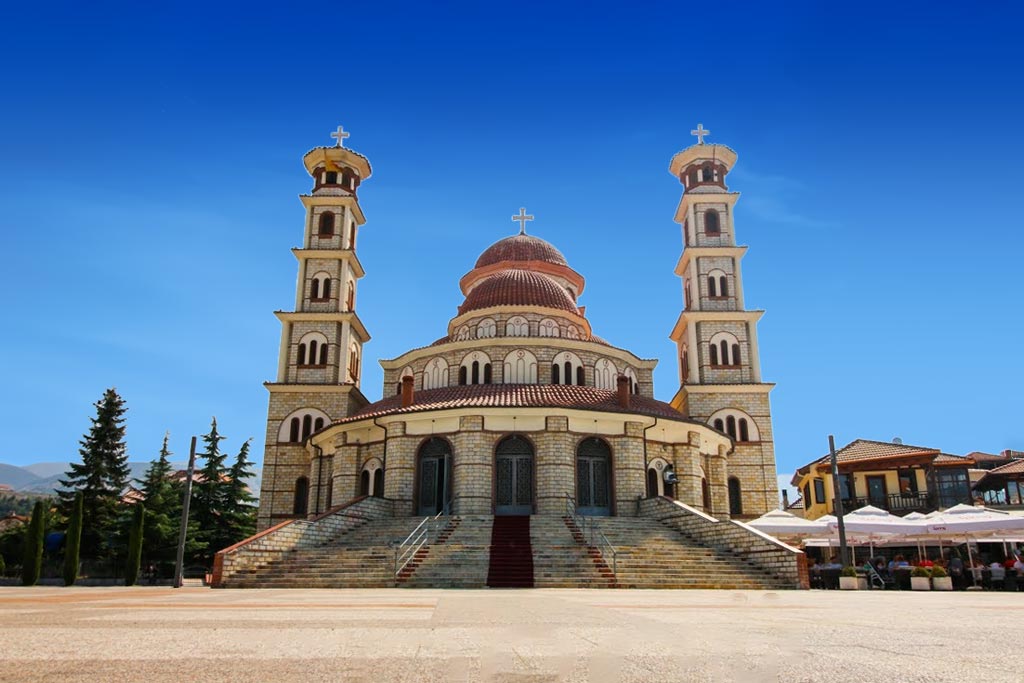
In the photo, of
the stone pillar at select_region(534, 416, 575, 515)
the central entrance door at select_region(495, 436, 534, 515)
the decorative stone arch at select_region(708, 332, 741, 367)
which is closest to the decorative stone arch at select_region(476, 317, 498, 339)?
the central entrance door at select_region(495, 436, 534, 515)

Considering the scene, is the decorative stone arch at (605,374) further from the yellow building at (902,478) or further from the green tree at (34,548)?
the green tree at (34,548)

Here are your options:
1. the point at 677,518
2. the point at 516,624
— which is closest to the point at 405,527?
the point at 677,518

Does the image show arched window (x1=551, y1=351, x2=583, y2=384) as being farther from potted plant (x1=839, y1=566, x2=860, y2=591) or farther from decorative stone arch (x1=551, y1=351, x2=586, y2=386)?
potted plant (x1=839, y1=566, x2=860, y2=591)

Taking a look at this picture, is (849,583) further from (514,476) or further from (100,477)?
(100,477)

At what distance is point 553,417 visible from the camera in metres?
29.1

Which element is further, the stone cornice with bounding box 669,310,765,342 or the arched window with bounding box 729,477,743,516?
the stone cornice with bounding box 669,310,765,342

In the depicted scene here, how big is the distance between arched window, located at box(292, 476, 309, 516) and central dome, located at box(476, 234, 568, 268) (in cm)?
1780

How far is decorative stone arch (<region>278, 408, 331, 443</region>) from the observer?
3759cm

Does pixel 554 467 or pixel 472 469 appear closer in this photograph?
pixel 472 469

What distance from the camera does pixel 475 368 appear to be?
34.2 meters

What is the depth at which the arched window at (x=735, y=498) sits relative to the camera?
36531mm

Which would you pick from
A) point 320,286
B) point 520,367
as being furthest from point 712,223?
point 320,286

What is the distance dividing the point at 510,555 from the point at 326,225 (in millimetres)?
27055

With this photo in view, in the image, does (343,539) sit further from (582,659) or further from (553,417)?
(582,659)
